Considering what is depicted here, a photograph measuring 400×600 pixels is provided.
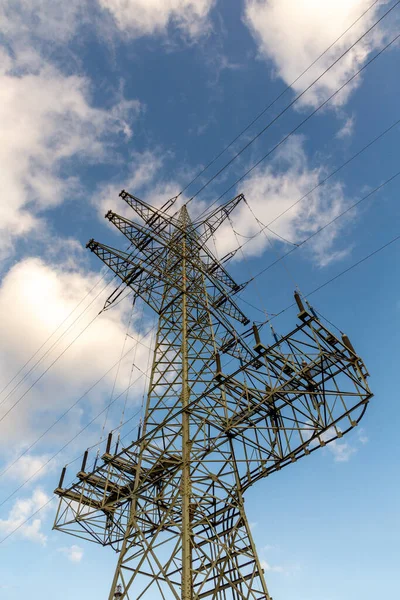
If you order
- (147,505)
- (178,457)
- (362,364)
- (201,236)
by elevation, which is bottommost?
(147,505)

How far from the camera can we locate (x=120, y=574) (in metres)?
11.5

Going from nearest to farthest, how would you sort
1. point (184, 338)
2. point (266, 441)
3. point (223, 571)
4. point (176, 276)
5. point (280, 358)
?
point (223, 571) < point (280, 358) < point (266, 441) < point (184, 338) < point (176, 276)

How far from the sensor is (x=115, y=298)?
20.5 meters

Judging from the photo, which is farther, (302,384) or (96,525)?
(96,525)

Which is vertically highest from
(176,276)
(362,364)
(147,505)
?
(176,276)

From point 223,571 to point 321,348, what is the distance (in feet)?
23.8

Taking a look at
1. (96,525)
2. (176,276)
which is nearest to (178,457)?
(96,525)

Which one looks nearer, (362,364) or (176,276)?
(362,364)

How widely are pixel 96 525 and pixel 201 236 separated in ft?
51.2

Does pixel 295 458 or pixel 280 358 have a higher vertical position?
pixel 280 358

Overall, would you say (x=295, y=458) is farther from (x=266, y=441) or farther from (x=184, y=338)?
(x=184, y=338)

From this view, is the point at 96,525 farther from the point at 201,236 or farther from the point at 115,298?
the point at 201,236

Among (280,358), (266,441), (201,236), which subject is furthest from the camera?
(201,236)

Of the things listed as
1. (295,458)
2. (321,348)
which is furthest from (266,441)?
(321,348)
